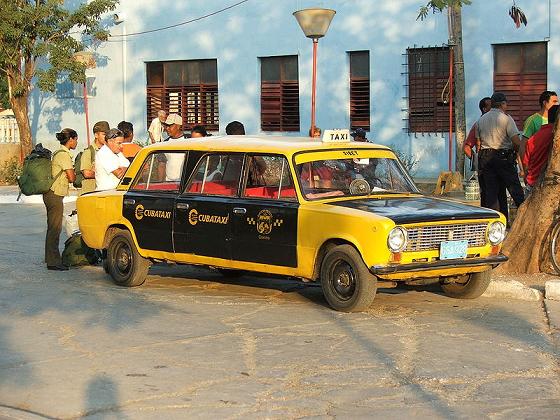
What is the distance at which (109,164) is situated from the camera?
1403 cm

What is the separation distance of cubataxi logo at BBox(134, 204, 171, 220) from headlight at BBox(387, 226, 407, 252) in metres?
2.83

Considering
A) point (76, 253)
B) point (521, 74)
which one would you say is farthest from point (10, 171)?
point (76, 253)

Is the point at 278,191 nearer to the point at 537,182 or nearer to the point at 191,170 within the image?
the point at 191,170

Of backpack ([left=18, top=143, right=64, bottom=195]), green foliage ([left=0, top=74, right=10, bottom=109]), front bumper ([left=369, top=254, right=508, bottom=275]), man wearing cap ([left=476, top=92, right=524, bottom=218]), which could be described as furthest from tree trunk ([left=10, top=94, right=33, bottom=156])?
front bumper ([left=369, top=254, right=508, bottom=275])

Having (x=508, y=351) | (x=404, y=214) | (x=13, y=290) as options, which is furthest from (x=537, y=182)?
(x=13, y=290)

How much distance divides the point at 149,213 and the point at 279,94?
16.7m

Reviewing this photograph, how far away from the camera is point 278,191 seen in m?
11.4

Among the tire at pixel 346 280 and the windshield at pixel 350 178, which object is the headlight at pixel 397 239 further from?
the windshield at pixel 350 178

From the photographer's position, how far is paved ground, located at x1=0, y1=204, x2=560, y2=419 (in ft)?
24.8

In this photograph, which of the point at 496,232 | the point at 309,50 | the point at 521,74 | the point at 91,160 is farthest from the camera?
the point at 309,50

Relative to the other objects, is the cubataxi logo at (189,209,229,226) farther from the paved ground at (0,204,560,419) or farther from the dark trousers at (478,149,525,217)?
the dark trousers at (478,149,525,217)

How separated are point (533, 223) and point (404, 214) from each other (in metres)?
2.68

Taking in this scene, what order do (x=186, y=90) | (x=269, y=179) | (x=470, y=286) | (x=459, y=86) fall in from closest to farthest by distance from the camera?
(x=470, y=286)
(x=269, y=179)
(x=459, y=86)
(x=186, y=90)

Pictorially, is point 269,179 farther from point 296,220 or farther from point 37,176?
point 37,176
